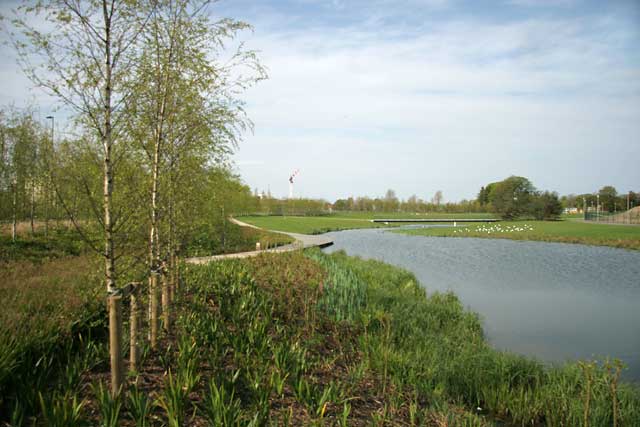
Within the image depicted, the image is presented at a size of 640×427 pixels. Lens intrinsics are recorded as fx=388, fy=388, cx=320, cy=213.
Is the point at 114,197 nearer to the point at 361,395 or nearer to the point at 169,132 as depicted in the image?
the point at 169,132

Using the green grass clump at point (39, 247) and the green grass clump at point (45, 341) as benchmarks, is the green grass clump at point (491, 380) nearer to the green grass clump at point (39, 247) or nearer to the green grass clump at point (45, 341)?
the green grass clump at point (45, 341)

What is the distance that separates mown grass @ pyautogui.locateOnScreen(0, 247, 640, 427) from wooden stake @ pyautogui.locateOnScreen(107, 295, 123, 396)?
0.56 feet

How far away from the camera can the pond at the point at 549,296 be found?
767cm

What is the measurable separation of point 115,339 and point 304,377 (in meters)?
2.23

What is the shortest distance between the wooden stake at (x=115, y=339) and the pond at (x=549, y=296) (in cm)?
672

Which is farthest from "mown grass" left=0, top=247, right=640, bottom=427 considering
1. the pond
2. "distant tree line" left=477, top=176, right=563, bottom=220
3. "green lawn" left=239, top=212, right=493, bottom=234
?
"distant tree line" left=477, top=176, right=563, bottom=220

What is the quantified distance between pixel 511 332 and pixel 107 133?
27.9 ft

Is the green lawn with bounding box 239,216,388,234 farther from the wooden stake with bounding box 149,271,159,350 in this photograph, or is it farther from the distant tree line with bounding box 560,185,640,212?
the distant tree line with bounding box 560,185,640,212

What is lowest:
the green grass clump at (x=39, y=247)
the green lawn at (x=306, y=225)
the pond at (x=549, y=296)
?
the pond at (x=549, y=296)

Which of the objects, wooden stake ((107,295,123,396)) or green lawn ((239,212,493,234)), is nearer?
wooden stake ((107,295,123,396))

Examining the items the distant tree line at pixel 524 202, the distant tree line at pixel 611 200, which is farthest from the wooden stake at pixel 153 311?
the distant tree line at pixel 611 200

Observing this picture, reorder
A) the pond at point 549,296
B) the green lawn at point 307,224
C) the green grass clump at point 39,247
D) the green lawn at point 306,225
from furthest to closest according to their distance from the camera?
the green lawn at point 307,224 → the green lawn at point 306,225 → the green grass clump at point 39,247 → the pond at point 549,296

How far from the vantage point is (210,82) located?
5039 millimetres

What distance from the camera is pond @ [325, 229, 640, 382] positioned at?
302 inches
